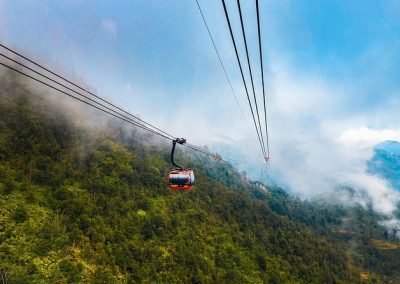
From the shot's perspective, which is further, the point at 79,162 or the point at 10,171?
the point at 79,162

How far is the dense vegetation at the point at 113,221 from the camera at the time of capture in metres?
60.6

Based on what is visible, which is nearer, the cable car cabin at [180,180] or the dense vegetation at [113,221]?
the cable car cabin at [180,180]

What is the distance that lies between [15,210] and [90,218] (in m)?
16.8

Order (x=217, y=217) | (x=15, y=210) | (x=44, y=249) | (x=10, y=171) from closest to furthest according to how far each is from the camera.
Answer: (x=44, y=249), (x=15, y=210), (x=10, y=171), (x=217, y=217)

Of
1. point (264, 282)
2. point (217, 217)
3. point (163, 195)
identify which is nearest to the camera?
point (264, 282)

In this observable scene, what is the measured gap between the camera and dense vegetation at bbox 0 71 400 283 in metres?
60.6

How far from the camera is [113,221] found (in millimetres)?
79625

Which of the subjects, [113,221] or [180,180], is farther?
[113,221]

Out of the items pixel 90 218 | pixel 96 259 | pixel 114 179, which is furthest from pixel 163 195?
pixel 96 259

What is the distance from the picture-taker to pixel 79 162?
9594 cm

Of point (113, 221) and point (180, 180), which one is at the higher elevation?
point (180, 180)

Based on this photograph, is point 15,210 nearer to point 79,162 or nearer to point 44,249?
point 44,249

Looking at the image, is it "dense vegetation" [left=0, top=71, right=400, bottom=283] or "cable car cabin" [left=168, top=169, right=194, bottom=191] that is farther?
"dense vegetation" [left=0, top=71, right=400, bottom=283]


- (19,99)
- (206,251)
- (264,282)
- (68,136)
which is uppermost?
(19,99)
